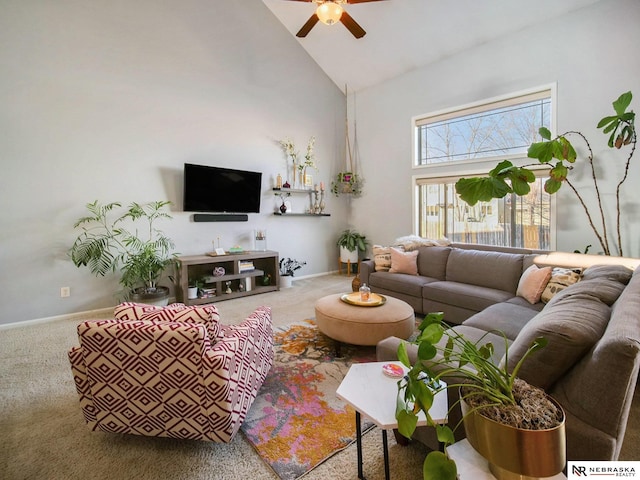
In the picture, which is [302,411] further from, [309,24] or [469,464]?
[309,24]

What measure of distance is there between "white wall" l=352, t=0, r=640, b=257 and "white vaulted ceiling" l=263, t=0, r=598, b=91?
16cm

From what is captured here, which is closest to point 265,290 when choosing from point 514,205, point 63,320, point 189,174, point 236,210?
point 236,210

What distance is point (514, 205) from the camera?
440 centimetres

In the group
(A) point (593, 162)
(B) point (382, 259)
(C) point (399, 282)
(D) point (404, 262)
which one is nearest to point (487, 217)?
(A) point (593, 162)

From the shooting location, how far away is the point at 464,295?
317 centimetres

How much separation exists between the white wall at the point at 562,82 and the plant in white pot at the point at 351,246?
746 millimetres

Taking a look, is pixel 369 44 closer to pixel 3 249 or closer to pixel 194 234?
pixel 194 234

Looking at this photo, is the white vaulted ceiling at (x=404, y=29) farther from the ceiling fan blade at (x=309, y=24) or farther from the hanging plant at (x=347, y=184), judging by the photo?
the hanging plant at (x=347, y=184)

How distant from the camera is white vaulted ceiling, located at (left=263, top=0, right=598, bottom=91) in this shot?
155 inches

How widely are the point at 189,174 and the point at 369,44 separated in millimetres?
3541

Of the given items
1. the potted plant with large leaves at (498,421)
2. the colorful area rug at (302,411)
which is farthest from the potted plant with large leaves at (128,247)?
the potted plant with large leaves at (498,421)

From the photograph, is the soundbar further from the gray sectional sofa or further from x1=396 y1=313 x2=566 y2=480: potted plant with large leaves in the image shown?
x1=396 y1=313 x2=566 y2=480: potted plant with large leaves

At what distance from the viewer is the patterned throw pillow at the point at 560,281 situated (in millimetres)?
2635

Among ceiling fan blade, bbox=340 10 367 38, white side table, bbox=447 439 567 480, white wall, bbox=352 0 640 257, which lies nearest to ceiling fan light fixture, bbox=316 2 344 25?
ceiling fan blade, bbox=340 10 367 38
